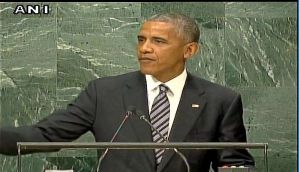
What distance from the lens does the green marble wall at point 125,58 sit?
4.48 m

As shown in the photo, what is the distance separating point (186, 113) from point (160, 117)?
129 mm

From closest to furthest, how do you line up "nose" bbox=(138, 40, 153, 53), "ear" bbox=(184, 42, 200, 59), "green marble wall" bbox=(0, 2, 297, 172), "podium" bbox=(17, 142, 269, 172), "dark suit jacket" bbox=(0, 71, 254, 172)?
"podium" bbox=(17, 142, 269, 172), "dark suit jacket" bbox=(0, 71, 254, 172), "nose" bbox=(138, 40, 153, 53), "ear" bbox=(184, 42, 200, 59), "green marble wall" bbox=(0, 2, 297, 172)

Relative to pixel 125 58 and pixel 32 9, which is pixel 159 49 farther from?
pixel 32 9

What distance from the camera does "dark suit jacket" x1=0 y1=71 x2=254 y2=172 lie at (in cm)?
335

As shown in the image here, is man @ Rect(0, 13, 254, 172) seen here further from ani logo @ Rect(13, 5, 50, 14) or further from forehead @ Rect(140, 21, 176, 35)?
ani logo @ Rect(13, 5, 50, 14)

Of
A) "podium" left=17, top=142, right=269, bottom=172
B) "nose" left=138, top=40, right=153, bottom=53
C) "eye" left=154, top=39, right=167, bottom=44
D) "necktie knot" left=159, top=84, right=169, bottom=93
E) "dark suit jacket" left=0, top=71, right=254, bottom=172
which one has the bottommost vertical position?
"dark suit jacket" left=0, top=71, right=254, bottom=172

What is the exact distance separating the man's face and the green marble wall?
0.91 meters

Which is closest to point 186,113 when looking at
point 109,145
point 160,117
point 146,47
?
point 160,117

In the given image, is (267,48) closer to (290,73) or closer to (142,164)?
(290,73)

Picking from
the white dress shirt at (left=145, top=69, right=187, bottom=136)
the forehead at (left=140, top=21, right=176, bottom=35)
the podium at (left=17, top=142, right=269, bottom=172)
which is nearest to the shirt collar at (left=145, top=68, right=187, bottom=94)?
the white dress shirt at (left=145, top=69, right=187, bottom=136)

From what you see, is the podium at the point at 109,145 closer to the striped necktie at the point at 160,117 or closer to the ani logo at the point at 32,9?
the striped necktie at the point at 160,117

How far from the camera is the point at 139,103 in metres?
3.50

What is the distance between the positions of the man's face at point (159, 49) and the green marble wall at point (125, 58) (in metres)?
0.91

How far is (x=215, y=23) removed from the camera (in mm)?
4539
